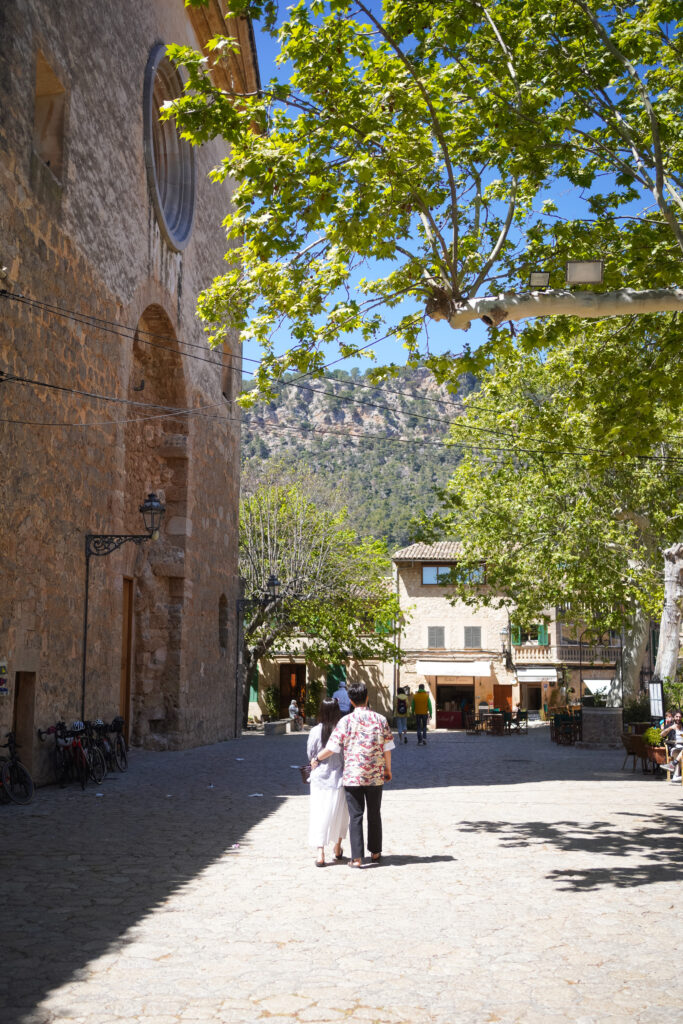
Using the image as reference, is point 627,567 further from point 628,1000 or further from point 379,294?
point 628,1000

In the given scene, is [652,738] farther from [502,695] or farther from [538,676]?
[502,695]

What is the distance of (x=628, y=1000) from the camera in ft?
14.3

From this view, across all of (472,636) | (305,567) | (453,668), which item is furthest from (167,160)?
(472,636)

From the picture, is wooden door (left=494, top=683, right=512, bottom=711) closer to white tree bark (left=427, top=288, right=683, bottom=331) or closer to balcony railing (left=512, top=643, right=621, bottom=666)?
balcony railing (left=512, top=643, right=621, bottom=666)

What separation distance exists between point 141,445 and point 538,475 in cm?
1069

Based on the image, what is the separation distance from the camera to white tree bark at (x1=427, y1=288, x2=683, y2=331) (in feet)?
29.0

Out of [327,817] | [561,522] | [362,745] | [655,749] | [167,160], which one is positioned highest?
[167,160]

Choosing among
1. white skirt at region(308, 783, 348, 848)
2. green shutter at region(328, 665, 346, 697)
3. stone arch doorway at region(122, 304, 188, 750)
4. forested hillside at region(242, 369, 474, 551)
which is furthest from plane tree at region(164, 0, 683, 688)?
forested hillside at region(242, 369, 474, 551)

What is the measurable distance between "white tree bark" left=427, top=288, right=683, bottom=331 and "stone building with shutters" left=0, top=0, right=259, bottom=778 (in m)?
5.67

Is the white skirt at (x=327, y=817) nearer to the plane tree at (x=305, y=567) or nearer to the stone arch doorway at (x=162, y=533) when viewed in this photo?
the stone arch doorway at (x=162, y=533)

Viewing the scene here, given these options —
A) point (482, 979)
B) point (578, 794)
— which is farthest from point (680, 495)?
point (482, 979)

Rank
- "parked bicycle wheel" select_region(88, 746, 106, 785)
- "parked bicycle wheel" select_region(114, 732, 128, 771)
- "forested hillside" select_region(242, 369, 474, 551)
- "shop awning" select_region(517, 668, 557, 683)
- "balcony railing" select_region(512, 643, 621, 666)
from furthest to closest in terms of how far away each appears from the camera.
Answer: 1. "forested hillside" select_region(242, 369, 474, 551)
2. "balcony railing" select_region(512, 643, 621, 666)
3. "shop awning" select_region(517, 668, 557, 683)
4. "parked bicycle wheel" select_region(114, 732, 128, 771)
5. "parked bicycle wheel" select_region(88, 746, 106, 785)

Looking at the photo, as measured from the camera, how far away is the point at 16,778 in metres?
11.2

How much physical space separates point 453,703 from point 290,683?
799 cm
